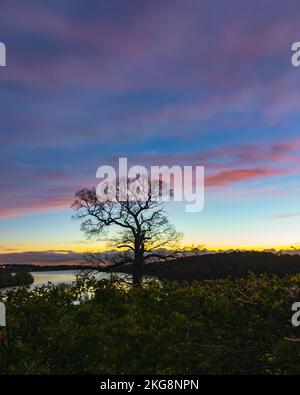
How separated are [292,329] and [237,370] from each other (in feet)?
3.43

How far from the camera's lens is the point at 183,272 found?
1805 inches

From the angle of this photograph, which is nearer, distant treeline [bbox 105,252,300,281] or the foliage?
the foliage

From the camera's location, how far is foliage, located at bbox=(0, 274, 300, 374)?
6.84m

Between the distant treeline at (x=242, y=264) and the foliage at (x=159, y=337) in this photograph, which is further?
the distant treeline at (x=242, y=264)

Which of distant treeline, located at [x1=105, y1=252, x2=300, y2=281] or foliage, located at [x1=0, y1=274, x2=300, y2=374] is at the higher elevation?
foliage, located at [x1=0, y1=274, x2=300, y2=374]

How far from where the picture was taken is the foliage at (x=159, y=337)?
6844 mm

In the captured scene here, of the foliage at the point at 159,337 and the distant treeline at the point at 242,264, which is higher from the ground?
the foliage at the point at 159,337

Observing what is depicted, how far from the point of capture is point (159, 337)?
763cm

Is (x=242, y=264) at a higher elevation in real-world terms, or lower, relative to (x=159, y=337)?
lower

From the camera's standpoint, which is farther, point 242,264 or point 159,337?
point 242,264

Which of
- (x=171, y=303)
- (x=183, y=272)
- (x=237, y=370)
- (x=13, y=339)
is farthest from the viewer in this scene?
(x=183, y=272)
